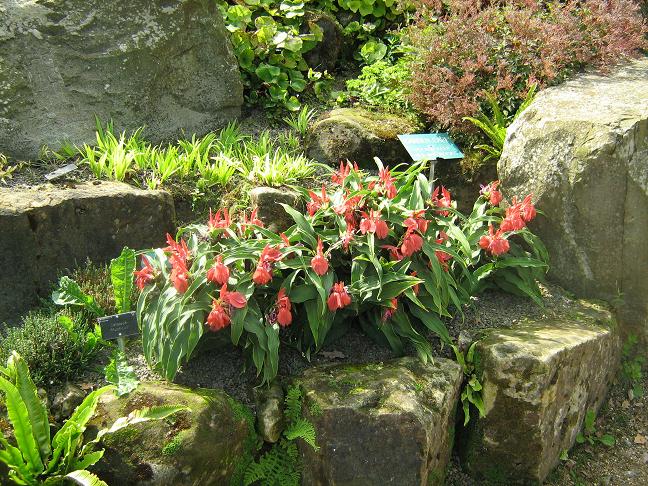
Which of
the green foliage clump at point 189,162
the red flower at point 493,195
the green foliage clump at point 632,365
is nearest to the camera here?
the red flower at point 493,195

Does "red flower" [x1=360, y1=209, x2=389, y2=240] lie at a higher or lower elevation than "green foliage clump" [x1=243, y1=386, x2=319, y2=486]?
higher

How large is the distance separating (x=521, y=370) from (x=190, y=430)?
1.95m

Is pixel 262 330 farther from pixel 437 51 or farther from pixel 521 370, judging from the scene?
pixel 437 51

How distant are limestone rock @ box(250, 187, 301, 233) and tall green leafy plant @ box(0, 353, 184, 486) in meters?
1.86

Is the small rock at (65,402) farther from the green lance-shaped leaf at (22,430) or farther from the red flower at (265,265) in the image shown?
the red flower at (265,265)

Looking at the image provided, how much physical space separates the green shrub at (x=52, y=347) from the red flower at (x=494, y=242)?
8.33 ft

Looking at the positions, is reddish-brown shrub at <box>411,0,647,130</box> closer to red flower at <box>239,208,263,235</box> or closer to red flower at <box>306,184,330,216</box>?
red flower at <box>306,184,330,216</box>

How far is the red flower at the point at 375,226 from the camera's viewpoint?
12.9ft

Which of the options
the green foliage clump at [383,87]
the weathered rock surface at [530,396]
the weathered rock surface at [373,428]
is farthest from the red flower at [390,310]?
the green foliage clump at [383,87]

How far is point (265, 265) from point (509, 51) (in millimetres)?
3525

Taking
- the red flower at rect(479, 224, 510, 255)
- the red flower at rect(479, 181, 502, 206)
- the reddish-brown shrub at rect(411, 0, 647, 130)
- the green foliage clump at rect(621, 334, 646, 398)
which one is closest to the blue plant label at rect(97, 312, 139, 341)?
the red flower at rect(479, 224, 510, 255)

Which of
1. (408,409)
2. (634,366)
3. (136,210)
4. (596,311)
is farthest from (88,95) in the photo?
(634,366)

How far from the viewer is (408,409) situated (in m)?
3.58

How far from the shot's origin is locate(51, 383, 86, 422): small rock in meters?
3.66
